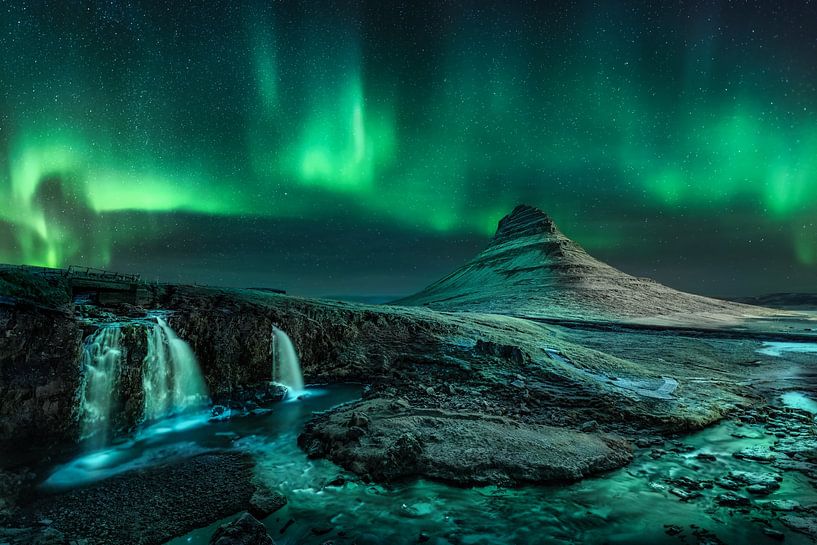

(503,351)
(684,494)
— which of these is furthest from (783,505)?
(503,351)

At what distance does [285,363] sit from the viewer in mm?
22031

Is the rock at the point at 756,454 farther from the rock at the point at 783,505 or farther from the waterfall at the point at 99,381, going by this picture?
the waterfall at the point at 99,381

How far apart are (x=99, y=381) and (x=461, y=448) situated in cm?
1386

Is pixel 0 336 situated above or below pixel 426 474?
above

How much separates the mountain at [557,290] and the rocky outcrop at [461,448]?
71160 mm

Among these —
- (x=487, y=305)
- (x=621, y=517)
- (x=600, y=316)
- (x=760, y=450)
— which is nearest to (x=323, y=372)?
(x=621, y=517)

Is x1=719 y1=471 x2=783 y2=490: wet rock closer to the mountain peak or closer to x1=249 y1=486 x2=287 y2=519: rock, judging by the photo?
x1=249 y1=486 x2=287 y2=519: rock

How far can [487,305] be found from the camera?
10488 cm

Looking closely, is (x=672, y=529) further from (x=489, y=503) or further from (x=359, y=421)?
(x=359, y=421)

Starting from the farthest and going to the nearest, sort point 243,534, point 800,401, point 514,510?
1. point 800,401
2. point 514,510
3. point 243,534

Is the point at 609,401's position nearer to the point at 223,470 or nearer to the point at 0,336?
the point at 223,470

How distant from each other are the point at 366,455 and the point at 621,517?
6.85 meters

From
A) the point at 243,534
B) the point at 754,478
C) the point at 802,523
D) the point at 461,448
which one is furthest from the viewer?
the point at 461,448

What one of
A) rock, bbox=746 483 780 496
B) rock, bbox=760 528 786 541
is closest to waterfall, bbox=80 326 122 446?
rock, bbox=760 528 786 541
